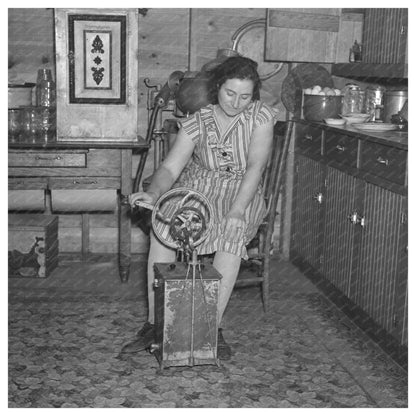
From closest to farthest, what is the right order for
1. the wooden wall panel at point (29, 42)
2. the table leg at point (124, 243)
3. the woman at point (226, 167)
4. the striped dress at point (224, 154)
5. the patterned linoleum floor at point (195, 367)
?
the patterned linoleum floor at point (195, 367), the woman at point (226, 167), the striped dress at point (224, 154), the table leg at point (124, 243), the wooden wall panel at point (29, 42)

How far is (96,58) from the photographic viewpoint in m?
4.38

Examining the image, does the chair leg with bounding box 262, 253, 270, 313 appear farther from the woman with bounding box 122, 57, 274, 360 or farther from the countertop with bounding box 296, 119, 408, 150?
the countertop with bounding box 296, 119, 408, 150

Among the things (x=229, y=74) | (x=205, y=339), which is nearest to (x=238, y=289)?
(x=205, y=339)

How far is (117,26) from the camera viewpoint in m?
4.36

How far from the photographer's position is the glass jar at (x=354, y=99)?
4.82 meters

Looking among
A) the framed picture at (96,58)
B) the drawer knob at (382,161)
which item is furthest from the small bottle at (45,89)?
the drawer knob at (382,161)

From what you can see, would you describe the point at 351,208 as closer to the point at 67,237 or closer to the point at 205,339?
the point at 205,339

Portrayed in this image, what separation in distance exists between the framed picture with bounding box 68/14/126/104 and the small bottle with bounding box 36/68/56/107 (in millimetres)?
422

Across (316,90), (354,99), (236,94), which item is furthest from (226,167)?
(354,99)

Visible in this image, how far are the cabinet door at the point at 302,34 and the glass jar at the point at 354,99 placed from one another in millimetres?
280

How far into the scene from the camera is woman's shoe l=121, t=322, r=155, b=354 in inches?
138

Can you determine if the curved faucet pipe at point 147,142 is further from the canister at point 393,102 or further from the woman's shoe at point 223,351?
the woman's shoe at point 223,351

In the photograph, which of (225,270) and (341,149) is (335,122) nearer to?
(341,149)

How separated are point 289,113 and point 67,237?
185 cm
